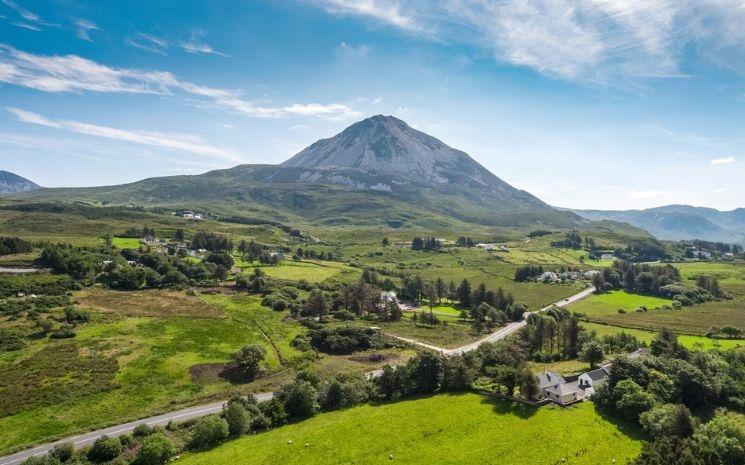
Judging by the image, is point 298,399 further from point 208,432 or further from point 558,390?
point 558,390

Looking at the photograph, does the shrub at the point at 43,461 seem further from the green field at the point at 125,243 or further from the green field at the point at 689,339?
the green field at the point at 125,243

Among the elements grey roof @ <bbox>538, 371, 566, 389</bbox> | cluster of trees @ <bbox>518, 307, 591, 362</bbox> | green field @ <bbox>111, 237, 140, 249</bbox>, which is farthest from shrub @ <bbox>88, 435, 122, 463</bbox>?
green field @ <bbox>111, 237, 140, 249</bbox>

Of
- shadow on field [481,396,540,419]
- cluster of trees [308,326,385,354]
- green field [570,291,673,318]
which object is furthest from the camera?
green field [570,291,673,318]

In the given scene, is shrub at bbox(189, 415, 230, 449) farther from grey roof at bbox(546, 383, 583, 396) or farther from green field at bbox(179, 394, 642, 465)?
grey roof at bbox(546, 383, 583, 396)

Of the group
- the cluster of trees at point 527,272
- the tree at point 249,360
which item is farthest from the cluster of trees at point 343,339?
the cluster of trees at point 527,272

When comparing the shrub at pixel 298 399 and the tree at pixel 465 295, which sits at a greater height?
the tree at pixel 465 295

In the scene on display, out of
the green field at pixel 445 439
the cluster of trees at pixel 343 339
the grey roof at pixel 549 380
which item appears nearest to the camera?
the green field at pixel 445 439
